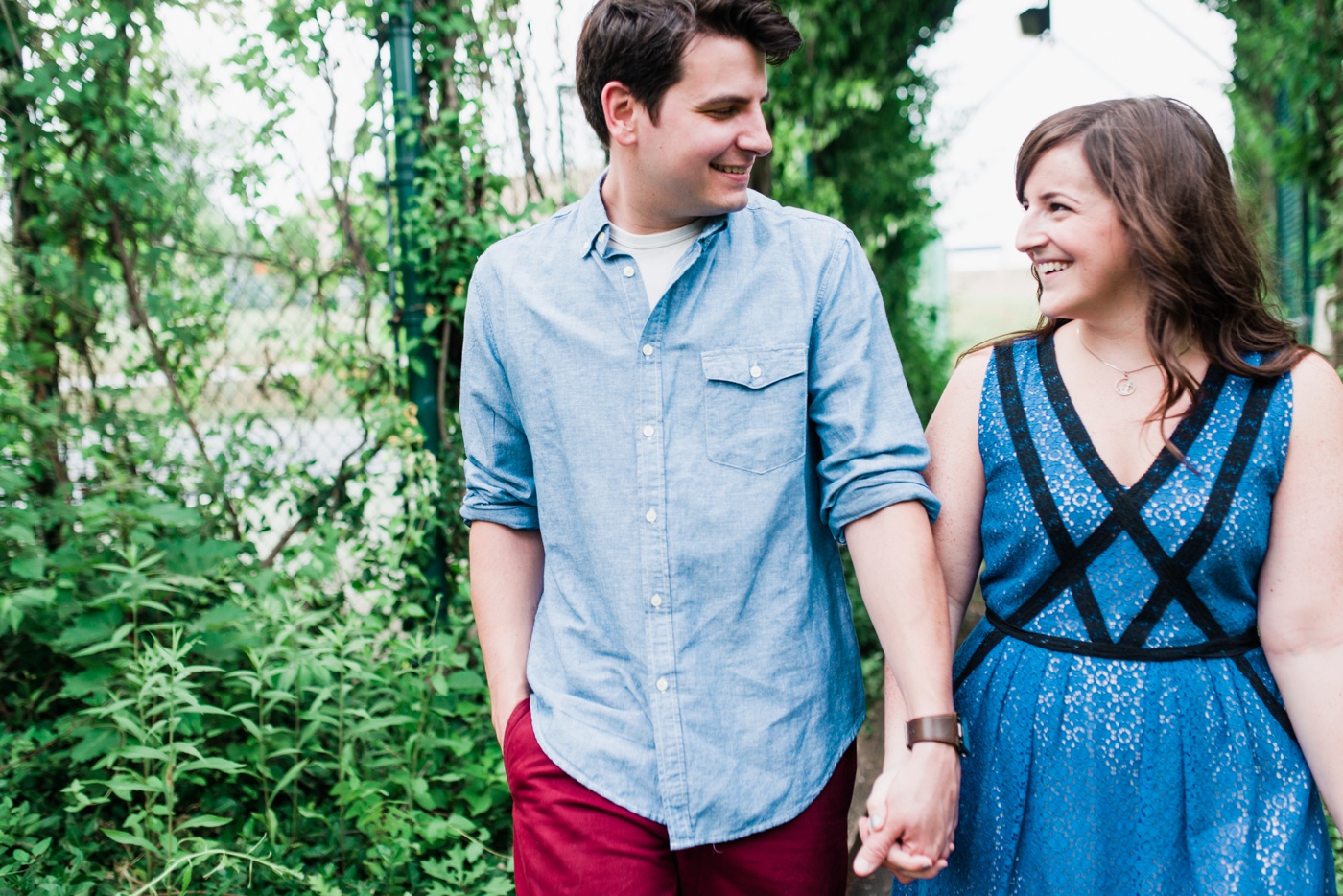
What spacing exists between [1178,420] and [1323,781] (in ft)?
1.69

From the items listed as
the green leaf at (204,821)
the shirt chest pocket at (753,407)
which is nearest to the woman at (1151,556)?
the shirt chest pocket at (753,407)

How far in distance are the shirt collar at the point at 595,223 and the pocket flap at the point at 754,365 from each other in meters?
0.19

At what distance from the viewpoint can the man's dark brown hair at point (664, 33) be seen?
158 cm

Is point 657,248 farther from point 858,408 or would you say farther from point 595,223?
point 858,408

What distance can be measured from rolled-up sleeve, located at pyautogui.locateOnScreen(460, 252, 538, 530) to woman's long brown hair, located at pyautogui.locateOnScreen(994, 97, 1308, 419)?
917 millimetres

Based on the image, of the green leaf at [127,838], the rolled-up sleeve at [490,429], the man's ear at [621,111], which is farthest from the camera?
the green leaf at [127,838]

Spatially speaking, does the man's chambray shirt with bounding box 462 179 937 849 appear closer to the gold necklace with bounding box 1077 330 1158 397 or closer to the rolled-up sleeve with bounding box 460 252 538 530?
the rolled-up sleeve with bounding box 460 252 538 530

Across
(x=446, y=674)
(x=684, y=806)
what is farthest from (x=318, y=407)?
(x=684, y=806)

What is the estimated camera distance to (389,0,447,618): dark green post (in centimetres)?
→ 316

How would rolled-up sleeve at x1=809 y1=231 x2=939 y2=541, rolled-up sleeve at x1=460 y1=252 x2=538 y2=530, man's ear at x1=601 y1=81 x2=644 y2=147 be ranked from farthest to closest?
rolled-up sleeve at x1=460 y1=252 x2=538 y2=530
man's ear at x1=601 y1=81 x2=644 y2=147
rolled-up sleeve at x1=809 y1=231 x2=939 y2=541

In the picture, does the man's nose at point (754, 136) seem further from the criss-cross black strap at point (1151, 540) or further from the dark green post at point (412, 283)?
the dark green post at point (412, 283)

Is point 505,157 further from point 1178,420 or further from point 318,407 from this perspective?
point 1178,420

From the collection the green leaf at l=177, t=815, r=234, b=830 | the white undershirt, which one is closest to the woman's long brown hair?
the white undershirt

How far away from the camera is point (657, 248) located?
170 centimetres
